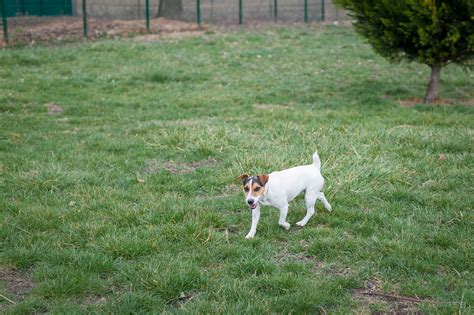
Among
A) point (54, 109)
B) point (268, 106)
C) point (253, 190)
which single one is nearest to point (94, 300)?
point (253, 190)

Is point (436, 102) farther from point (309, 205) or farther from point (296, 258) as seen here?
point (296, 258)

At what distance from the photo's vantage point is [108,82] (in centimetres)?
1199

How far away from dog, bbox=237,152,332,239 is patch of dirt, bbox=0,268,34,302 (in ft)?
5.44

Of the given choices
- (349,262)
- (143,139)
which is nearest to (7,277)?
(349,262)

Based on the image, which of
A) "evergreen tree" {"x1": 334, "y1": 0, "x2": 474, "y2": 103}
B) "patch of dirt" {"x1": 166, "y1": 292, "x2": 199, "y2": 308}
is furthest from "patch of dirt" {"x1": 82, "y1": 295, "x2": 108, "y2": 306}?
"evergreen tree" {"x1": 334, "y1": 0, "x2": 474, "y2": 103}

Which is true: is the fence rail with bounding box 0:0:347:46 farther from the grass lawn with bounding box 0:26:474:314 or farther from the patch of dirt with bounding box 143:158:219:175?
the patch of dirt with bounding box 143:158:219:175

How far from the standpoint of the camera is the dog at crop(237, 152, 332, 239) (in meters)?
4.60

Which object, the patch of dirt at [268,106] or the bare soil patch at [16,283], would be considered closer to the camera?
the bare soil patch at [16,283]

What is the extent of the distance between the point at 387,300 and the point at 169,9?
19.8m

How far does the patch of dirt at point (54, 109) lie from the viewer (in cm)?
966

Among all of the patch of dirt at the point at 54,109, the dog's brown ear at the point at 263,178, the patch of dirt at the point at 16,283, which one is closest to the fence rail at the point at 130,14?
the patch of dirt at the point at 54,109

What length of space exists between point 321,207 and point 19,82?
314 inches

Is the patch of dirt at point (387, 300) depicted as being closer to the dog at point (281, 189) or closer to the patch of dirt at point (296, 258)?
the patch of dirt at point (296, 258)

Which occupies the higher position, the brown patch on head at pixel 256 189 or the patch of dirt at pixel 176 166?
the brown patch on head at pixel 256 189
